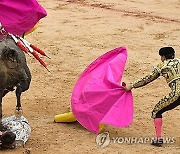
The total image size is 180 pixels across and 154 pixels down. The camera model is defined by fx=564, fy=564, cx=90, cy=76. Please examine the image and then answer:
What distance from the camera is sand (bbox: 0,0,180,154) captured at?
564 cm

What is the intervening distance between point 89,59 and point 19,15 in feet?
9.94

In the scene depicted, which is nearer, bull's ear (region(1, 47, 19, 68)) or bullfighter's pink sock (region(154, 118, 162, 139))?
bull's ear (region(1, 47, 19, 68))

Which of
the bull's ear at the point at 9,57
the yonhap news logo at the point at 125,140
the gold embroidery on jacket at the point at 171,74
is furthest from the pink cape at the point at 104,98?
the bull's ear at the point at 9,57

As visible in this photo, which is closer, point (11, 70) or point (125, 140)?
point (11, 70)

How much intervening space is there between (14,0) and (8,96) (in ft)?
4.85

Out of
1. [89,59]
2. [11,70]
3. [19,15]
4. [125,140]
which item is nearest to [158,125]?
[125,140]

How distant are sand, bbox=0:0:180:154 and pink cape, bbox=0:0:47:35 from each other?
103 cm

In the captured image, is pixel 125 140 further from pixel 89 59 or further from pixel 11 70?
pixel 89 59

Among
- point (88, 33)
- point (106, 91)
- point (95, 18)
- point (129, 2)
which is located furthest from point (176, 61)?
point (129, 2)

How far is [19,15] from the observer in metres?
5.90

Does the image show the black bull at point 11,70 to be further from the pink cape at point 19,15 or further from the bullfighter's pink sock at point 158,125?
the bullfighter's pink sock at point 158,125

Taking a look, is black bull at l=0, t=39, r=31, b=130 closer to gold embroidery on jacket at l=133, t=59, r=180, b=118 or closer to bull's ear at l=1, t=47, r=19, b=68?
bull's ear at l=1, t=47, r=19, b=68

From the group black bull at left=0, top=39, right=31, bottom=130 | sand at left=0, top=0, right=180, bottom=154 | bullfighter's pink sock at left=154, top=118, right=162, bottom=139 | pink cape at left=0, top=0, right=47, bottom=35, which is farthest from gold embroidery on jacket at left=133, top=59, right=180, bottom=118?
pink cape at left=0, top=0, right=47, bottom=35

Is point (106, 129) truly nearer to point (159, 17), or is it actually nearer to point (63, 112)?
point (63, 112)
